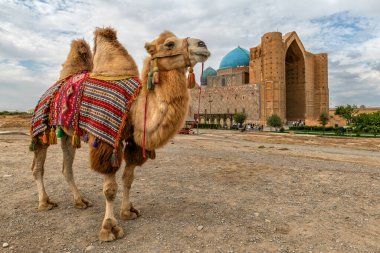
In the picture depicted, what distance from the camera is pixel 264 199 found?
5.54 meters

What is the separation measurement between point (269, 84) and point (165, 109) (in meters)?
55.8

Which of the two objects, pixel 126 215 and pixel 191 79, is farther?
pixel 126 215

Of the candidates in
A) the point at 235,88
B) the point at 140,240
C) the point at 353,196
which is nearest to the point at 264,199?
the point at 353,196

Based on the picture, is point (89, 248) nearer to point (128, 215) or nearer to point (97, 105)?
point (128, 215)

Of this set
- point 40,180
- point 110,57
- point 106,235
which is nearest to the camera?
point 106,235

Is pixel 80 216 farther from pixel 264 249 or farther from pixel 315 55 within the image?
pixel 315 55

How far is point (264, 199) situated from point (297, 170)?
377 cm

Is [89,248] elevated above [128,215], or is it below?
below

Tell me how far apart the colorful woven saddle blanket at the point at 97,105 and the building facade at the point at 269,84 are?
50.6 meters

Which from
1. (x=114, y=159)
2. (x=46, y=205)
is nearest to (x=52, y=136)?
(x=46, y=205)

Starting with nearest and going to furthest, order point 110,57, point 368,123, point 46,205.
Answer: point 110,57 → point 46,205 → point 368,123

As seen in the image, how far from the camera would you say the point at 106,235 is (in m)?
3.74

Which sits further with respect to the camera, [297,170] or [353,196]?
[297,170]

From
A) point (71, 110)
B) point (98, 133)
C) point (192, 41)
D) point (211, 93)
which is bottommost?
point (98, 133)
